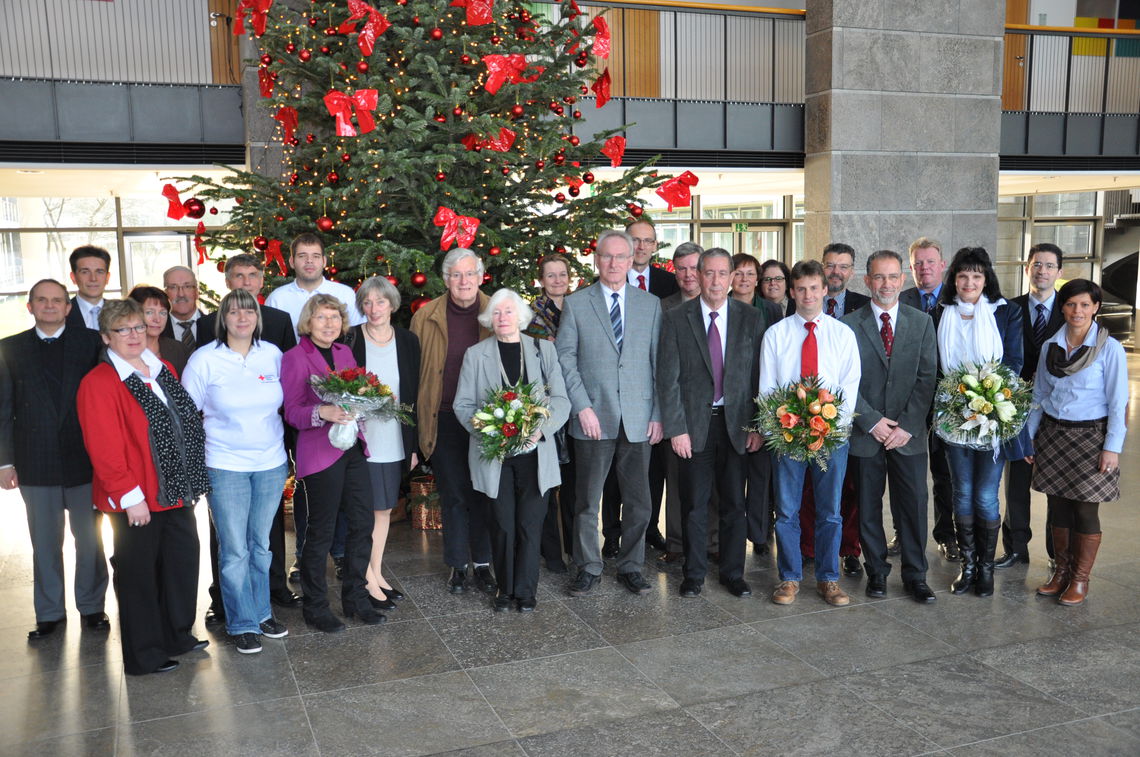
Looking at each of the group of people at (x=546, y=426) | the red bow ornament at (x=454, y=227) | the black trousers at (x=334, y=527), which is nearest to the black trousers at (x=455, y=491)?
the group of people at (x=546, y=426)

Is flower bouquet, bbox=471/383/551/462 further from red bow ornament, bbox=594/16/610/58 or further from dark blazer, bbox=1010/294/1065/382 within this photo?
red bow ornament, bbox=594/16/610/58

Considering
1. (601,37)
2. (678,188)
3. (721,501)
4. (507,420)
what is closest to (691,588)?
(721,501)

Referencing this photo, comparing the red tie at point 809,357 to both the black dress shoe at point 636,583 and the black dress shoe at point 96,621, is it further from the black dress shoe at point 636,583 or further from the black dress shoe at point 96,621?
the black dress shoe at point 96,621

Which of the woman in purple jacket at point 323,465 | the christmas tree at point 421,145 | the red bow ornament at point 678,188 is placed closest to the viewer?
the woman in purple jacket at point 323,465

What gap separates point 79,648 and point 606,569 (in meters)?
2.78

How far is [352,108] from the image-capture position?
598cm

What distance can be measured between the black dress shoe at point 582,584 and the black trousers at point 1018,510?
2.50 metres

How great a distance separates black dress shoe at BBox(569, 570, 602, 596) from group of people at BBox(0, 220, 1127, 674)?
1cm

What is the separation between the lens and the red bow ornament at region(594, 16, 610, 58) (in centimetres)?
683

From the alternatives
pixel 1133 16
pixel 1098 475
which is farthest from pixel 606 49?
pixel 1133 16

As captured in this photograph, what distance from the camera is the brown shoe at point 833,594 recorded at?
4859mm

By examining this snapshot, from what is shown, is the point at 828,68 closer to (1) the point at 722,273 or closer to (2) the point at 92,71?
(1) the point at 722,273

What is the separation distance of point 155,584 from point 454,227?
2.89m

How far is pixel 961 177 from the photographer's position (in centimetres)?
1157
